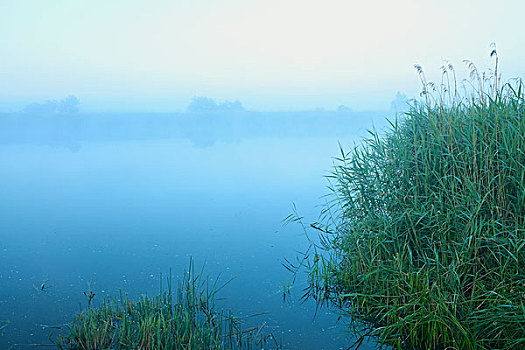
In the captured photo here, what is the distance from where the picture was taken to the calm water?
183 inches

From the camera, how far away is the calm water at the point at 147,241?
15.3 ft

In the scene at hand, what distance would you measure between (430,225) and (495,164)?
2.89 ft

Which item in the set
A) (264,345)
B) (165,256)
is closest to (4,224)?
(165,256)

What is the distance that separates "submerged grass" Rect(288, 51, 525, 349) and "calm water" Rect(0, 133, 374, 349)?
1.78 ft

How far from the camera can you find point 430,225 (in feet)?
13.4

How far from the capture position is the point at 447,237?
3.94m

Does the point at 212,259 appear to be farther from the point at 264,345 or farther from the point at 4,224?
the point at 4,224

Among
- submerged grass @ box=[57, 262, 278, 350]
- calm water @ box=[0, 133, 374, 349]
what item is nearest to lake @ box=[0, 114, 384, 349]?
calm water @ box=[0, 133, 374, 349]

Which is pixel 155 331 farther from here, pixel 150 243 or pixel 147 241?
pixel 147 241

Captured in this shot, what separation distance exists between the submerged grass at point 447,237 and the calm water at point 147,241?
54 cm

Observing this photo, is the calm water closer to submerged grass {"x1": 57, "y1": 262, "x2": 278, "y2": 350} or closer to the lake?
the lake

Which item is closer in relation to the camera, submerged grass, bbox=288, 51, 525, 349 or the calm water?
submerged grass, bbox=288, 51, 525, 349

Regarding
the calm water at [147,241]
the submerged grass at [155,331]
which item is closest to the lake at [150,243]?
the calm water at [147,241]

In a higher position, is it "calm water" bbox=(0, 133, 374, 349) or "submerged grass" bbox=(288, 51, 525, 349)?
"submerged grass" bbox=(288, 51, 525, 349)
